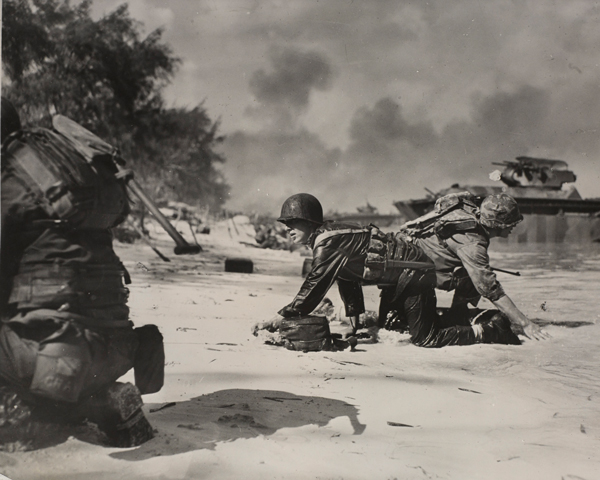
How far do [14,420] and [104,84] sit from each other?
1.76 m

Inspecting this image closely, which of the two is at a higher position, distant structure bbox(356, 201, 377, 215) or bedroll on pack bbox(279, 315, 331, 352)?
distant structure bbox(356, 201, 377, 215)

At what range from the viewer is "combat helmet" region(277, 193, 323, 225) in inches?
111

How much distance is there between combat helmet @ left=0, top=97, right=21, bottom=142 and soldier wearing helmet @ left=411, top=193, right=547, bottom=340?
1966 mm

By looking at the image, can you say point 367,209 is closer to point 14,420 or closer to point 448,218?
point 448,218

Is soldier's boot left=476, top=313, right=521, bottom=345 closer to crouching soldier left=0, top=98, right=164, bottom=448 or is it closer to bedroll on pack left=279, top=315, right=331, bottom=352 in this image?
bedroll on pack left=279, top=315, right=331, bottom=352

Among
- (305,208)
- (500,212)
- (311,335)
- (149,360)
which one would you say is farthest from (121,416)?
(500,212)

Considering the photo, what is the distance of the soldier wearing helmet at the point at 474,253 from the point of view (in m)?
2.52

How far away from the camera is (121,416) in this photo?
250 cm

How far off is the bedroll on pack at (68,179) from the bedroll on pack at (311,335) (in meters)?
0.92

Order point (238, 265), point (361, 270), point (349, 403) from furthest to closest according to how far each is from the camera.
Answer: point (238, 265)
point (361, 270)
point (349, 403)

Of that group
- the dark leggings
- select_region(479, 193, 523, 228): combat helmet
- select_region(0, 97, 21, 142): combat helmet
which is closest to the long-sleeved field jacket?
the dark leggings

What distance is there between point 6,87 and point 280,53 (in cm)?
162

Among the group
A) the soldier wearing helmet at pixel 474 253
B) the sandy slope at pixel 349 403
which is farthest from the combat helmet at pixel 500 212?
the sandy slope at pixel 349 403

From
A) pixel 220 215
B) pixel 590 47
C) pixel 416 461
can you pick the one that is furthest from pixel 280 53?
pixel 416 461
